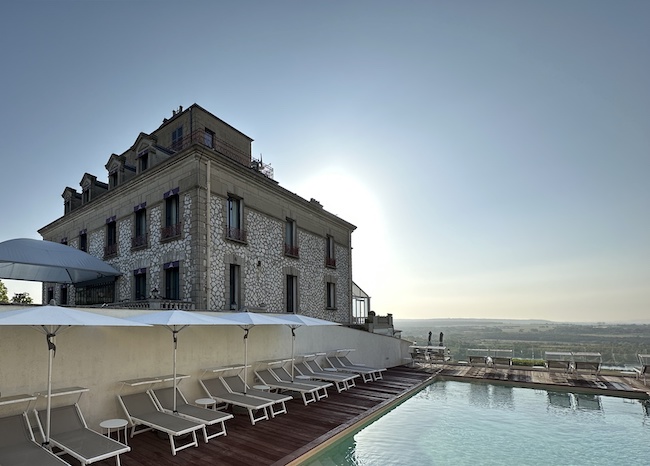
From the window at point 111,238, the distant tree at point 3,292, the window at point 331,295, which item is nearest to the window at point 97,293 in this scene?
the window at point 111,238

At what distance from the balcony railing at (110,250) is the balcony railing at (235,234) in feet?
20.1

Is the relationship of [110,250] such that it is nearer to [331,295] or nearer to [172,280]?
[172,280]

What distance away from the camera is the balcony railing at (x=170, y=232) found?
43.7 ft

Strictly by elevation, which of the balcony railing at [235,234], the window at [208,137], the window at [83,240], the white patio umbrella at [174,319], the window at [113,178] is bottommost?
the white patio umbrella at [174,319]

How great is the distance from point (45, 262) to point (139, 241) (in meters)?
3.20

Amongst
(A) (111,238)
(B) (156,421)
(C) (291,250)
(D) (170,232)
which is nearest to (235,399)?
(B) (156,421)

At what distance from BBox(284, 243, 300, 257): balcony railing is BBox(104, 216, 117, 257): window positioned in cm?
745

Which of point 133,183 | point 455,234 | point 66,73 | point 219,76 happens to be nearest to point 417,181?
point 455,234

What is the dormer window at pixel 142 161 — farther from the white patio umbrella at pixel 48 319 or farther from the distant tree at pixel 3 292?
the distant tree at pixel 3 292

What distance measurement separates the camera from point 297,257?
1786cm

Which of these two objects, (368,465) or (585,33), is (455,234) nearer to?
(585,33)

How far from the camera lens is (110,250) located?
1658 cm

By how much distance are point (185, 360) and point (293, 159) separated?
11368mm

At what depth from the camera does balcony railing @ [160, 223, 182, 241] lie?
1333 centimetres
